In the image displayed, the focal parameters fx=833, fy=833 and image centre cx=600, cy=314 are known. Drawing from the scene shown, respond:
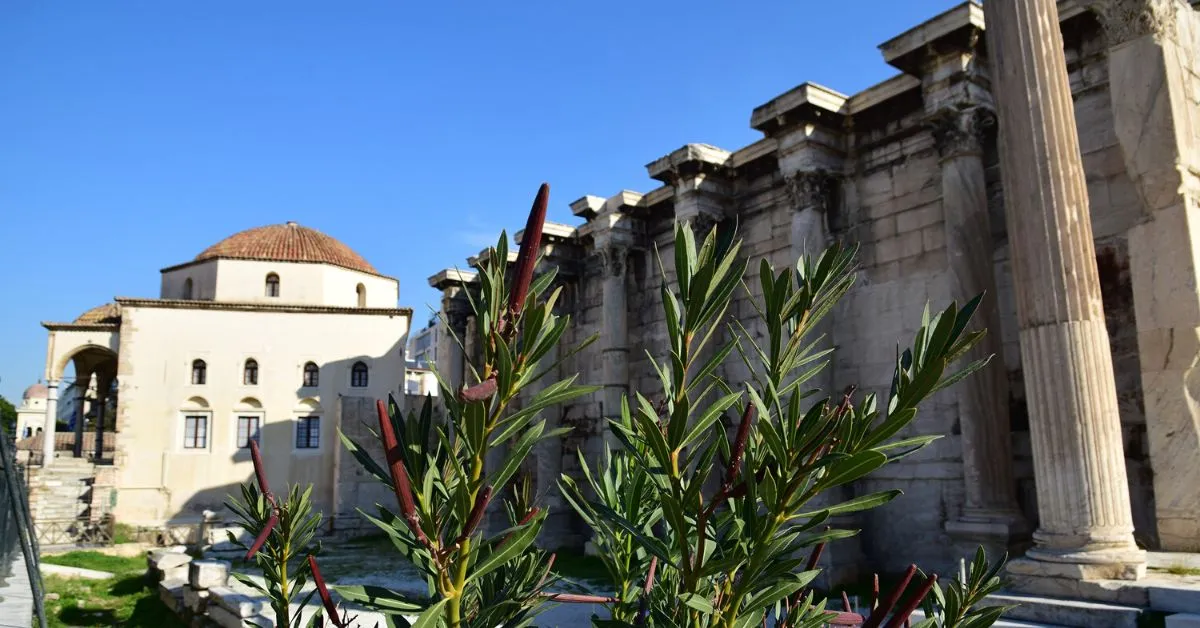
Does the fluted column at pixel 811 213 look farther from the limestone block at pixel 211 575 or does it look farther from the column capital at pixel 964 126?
the limestone block at pixel 211 575

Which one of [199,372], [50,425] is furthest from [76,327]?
[199,372]

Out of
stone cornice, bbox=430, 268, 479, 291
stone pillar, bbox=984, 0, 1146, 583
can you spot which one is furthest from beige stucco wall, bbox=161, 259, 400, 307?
stone pillar, bbox=984, 0, 1146, 583

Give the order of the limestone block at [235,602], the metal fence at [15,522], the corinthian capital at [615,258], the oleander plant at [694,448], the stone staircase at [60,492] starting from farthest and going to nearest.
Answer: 1. the stone staircase at [60,492]
2. the corinthian capital at [615,258]
3. the limestone block at [235,602]
4. the metal fence at [15,522]
5. the oleander plant at [694,448]

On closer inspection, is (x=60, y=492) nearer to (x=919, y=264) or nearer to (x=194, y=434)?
(x=194, y=434)

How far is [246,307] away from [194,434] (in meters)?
4.54

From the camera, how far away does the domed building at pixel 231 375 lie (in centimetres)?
2639

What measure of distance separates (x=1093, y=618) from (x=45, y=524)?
86.6 ft

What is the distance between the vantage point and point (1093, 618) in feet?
19.4

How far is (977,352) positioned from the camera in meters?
8.50

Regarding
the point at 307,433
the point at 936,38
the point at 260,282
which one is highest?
the point at 260,282

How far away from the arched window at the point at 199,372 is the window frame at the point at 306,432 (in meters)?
3.29

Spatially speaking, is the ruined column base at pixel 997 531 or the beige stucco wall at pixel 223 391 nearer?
the ruined column base at pixel 997 531

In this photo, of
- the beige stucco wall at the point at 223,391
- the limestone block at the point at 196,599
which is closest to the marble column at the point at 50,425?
the beige stucco wall at the point at 223,391

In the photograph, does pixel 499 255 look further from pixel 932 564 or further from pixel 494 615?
pixel 932 564
